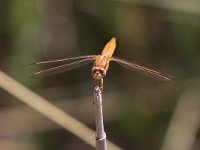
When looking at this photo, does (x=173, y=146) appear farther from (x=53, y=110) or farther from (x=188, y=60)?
(x=53, y=110)

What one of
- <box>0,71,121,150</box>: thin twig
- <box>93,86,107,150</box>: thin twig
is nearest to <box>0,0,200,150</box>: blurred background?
<box>0,71,121,150</box>: thin twig

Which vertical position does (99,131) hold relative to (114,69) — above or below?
above

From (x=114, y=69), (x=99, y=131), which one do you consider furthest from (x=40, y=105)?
(x=99, y=131)

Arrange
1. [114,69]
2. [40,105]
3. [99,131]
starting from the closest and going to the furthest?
[99,131], [40,105], [114,69]

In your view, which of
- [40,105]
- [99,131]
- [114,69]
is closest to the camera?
[99,131]

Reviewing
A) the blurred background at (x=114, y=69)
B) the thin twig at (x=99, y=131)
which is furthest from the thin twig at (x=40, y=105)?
the thin twig at (x=99, y=131)

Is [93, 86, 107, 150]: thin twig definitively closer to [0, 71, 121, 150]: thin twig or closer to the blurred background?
[0, 71, 121, 150]: thin twig

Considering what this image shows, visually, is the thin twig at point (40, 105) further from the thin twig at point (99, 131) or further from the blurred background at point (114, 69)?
the thin twig at point (99, 131)

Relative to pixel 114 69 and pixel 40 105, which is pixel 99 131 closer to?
pixel 40 105

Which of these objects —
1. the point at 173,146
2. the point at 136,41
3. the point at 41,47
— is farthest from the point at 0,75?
the point at 173,146
